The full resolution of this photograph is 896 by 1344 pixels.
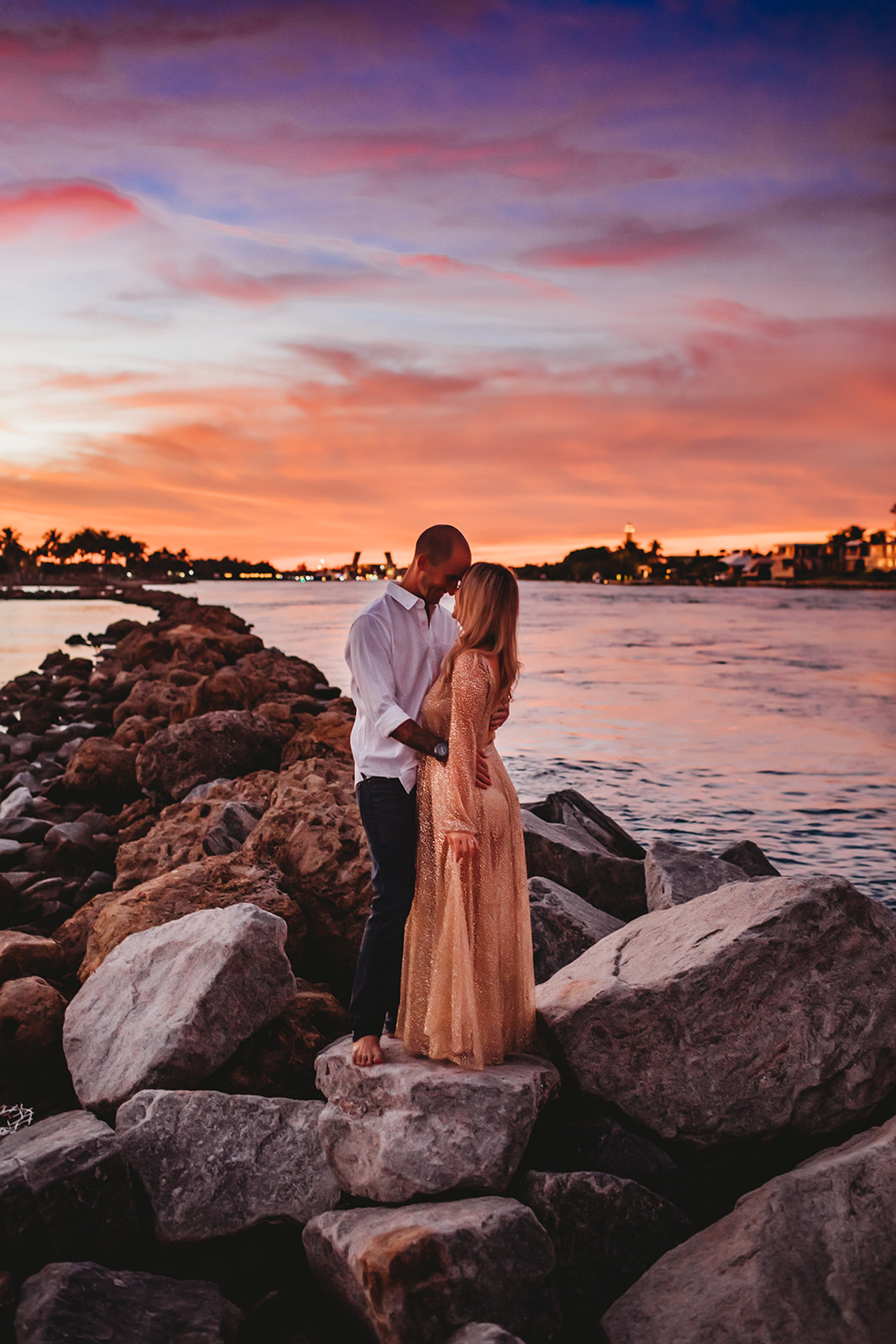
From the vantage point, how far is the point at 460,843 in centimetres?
399

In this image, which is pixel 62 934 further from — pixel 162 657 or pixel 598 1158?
pixel 162 657

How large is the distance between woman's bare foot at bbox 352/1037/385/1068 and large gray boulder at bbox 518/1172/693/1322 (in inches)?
27.6

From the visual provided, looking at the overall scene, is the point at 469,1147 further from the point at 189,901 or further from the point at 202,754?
the point at 202,754

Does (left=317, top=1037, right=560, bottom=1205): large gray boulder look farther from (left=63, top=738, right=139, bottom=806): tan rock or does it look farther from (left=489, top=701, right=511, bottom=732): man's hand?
(left=63, top=738, right=139, bottom=806): tan rock

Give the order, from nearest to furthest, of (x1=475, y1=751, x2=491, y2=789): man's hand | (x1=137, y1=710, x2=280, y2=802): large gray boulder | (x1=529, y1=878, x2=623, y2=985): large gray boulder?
(x1=475, y1=751, x2=491, y2=789): man's hand, (x1=529, y1=878, x2=623, y2=985): large gray boulder, (x1=137, y1=710, x2=280, y2=802): large gray boulder

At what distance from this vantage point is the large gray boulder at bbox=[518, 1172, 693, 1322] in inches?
148

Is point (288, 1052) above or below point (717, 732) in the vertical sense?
above

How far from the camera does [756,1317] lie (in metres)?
3.35

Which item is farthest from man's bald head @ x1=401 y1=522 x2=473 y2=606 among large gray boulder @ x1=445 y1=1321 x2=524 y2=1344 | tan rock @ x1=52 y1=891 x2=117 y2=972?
tan rock @ x1=52 y1=891 x2=117 y2=972

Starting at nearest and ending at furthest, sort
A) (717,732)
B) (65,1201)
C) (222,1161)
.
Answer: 1. (65,1201)
2. (222,1161)
3. (717,732)

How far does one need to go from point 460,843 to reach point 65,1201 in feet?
6.45

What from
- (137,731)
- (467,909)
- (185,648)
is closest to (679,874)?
(467,909)

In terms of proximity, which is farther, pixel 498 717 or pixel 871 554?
pixel 871 554

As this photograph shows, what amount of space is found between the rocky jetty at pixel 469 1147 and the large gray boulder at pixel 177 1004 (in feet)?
0.04
